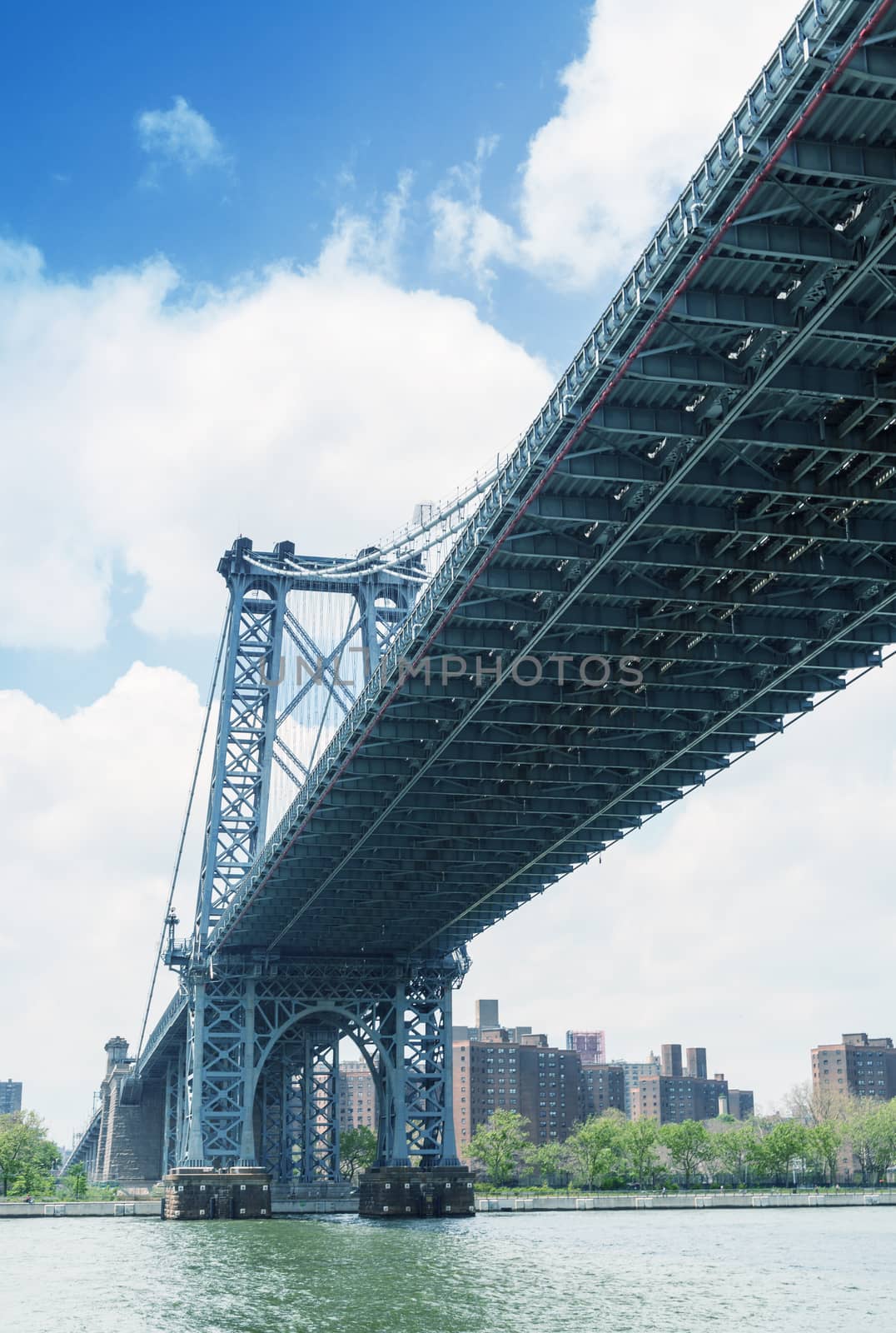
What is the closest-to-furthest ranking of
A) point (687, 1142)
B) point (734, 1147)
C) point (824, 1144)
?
point (824, 1144)
point (687, 1142)
point (734, 1147)

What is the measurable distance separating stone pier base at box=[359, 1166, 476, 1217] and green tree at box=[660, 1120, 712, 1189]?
79.3 m

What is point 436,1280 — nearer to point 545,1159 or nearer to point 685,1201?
point 685,1201

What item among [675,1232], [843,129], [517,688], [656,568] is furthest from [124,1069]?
[843,129]

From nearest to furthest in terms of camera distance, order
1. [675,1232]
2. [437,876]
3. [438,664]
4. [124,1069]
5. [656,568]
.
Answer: [656,568], [438,664], [437,876], [675,1232], [124,1069]

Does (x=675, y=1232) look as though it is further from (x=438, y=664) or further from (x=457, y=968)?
(x=438, y=664)

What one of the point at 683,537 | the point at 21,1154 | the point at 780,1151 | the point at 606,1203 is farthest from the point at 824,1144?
the point at 683,537

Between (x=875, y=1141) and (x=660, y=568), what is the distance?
474 feet

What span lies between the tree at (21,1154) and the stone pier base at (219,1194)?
59743mm

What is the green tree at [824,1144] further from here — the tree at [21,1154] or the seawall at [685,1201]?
the tree at [21,1154]

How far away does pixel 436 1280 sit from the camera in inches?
1815

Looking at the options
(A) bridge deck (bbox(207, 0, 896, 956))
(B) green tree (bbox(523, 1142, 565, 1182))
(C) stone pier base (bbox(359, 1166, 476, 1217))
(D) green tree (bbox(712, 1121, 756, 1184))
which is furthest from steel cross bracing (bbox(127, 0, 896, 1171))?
(B) green tree (bbox(523, 1142, 565, 1182))

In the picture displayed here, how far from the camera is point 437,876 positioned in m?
75.7

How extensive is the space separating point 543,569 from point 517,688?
8691 millimetres

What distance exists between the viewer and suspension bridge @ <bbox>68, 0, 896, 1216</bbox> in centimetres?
2867
